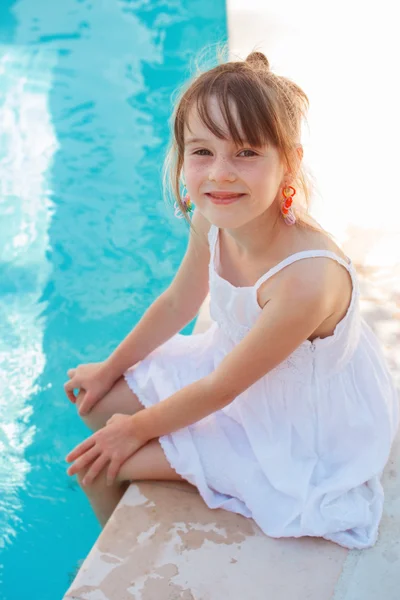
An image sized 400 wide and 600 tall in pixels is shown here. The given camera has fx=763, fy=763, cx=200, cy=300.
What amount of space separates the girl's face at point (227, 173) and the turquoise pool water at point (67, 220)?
1.24 metres

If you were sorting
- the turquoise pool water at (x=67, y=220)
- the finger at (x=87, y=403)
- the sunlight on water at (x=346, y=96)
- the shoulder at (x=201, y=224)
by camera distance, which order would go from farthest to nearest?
the sunlight on water at (x=346, y=96), the turquoise pool water at (x=67, y=220), the finger at (x=87, y=403), the shoulder at (x=201, y=224)

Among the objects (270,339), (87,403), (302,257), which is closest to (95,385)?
(87,403)

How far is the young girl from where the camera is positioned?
5.05ft

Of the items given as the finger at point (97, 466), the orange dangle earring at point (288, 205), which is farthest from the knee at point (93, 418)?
the orange dangle earring at point (288, 205)

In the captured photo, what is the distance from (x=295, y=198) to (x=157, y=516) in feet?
2.60

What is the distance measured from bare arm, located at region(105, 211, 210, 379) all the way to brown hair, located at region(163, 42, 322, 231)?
1.61ft

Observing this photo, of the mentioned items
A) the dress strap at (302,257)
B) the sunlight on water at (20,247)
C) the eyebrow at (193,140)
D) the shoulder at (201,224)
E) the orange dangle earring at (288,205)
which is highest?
the eyebrow at (193,140)

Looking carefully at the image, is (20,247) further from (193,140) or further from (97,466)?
(193,140)

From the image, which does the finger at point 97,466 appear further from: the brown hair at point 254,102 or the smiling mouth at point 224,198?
the brown hair at point 254,102

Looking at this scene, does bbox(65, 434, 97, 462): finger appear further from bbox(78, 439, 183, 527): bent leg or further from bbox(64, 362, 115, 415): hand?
bbox(64, 362, 115, 415): hand

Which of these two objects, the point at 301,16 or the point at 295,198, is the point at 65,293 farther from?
the point at 301,16

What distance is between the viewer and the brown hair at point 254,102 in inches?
58.8

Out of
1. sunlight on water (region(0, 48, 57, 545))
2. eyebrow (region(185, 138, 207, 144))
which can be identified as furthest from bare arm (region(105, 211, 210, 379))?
sunlight on water (region(0, 48, 57, 545))

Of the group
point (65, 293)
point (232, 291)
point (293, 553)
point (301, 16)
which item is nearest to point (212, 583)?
point (293, 553)
